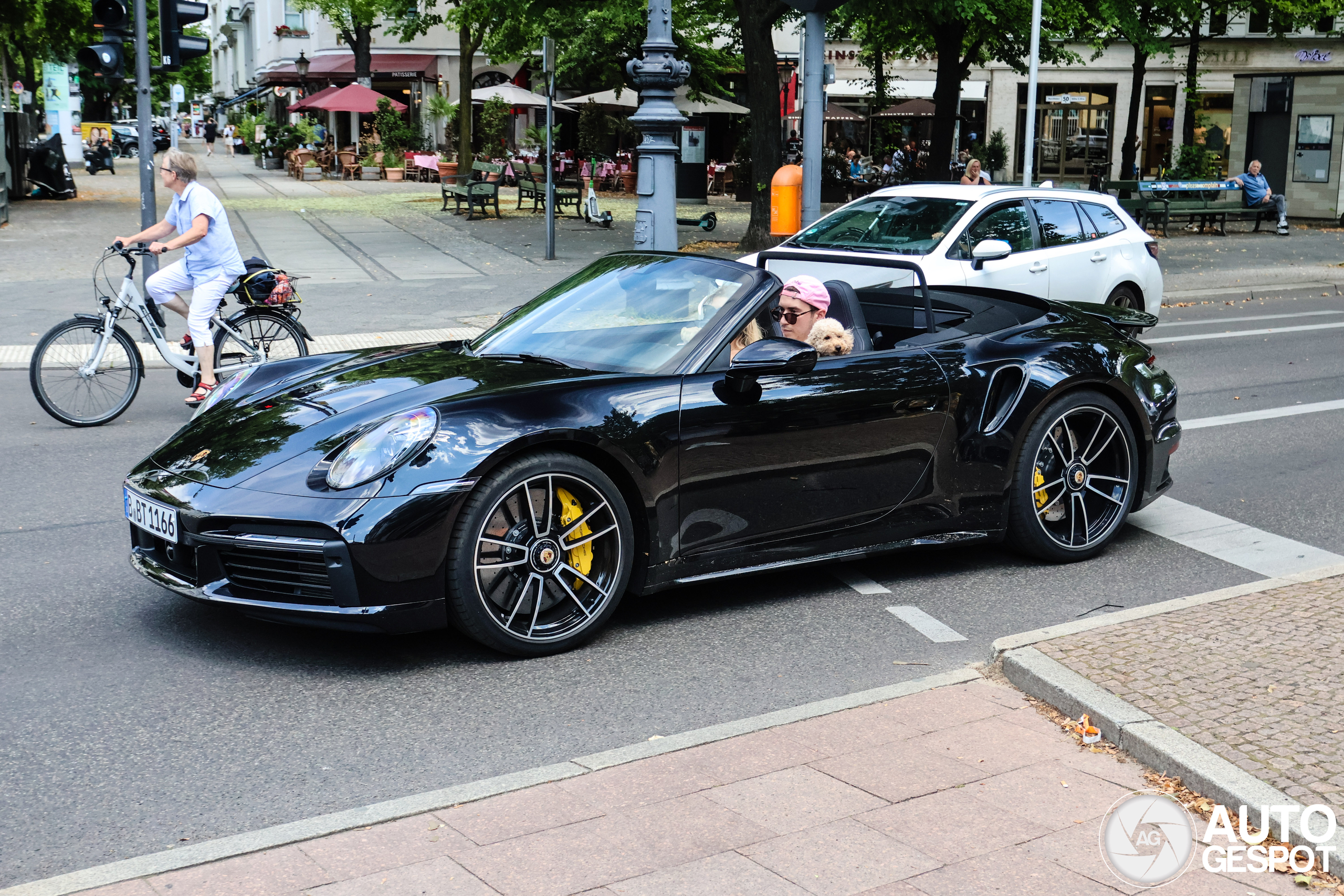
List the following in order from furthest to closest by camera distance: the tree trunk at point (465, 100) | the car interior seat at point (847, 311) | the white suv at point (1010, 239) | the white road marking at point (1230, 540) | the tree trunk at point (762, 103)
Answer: the tree trunk at point (465, 100) < the tree trunk at point (762, 103) < the white suv at point (1010, 239) < the white road marking at point (1230, 540) < the car interior seat at point (847, 311)

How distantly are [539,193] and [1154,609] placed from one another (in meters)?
25.5

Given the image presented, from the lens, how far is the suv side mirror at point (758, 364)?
498 centimetres

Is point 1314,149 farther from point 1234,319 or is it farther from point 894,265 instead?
point 894,265

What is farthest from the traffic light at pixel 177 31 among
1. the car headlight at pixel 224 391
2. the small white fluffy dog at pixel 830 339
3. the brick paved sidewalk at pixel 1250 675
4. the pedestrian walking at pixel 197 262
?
the brick paved sidewalk at pixel 1250 675

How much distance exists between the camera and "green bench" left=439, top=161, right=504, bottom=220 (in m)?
27.1

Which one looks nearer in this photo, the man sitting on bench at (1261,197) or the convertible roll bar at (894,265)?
the convertible roll bar at (894,265)

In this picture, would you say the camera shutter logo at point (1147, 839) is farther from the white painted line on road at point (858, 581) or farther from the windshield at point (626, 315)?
the windshield at point (626, 315)

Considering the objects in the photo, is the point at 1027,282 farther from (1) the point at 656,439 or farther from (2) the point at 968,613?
(1) the point at 656,439

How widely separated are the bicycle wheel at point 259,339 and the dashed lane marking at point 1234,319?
9.22 m

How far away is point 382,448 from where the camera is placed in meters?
4.55

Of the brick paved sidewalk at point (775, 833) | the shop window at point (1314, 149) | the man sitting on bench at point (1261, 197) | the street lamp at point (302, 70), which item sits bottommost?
the brick paved sidewalk at point (775, 833)

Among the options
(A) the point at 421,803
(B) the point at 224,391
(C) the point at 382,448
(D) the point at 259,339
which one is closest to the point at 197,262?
(D) the point at 259,339

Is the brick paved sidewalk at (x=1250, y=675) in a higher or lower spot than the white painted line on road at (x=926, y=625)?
higher

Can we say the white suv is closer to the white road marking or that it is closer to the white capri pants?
the white road marking
